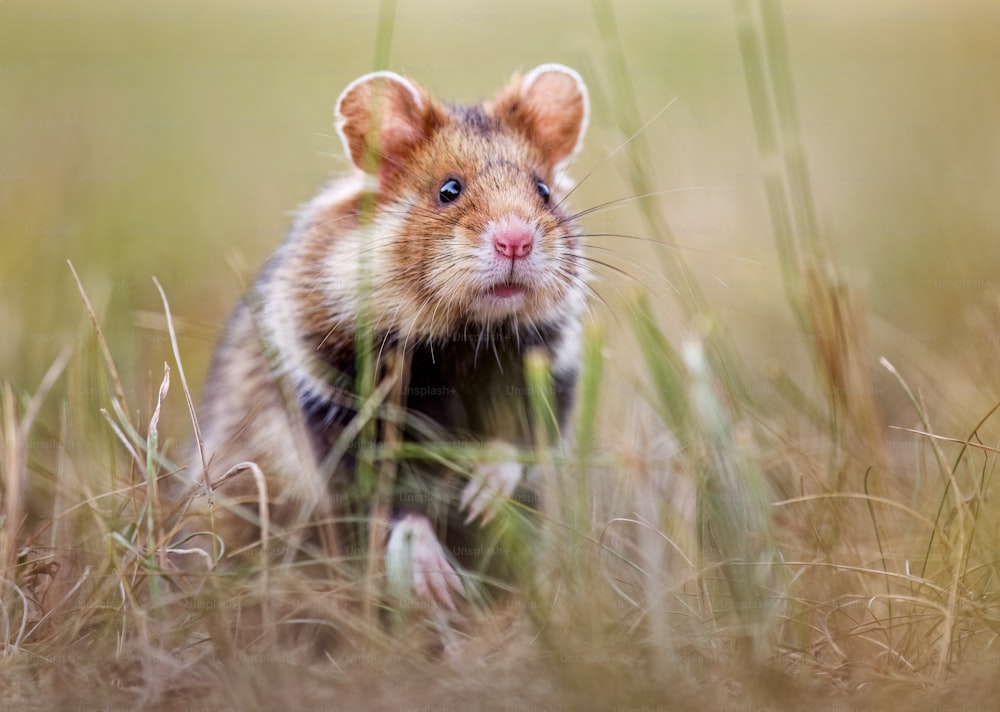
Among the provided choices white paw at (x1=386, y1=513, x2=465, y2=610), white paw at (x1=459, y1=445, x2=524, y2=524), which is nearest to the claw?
white paw at (x1=459, y1=445, x2=524, y2=524)

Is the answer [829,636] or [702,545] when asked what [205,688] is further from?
[829,636]

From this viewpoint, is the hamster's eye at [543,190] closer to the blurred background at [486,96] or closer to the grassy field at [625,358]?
the grassy field at [625,358]

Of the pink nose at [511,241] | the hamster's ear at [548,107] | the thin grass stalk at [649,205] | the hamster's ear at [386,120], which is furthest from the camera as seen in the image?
the hamster's ear at [548,107]

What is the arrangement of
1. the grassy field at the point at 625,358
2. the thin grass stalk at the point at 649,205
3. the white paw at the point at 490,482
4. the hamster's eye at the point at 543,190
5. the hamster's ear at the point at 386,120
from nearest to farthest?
the grassy field at the point at 625,358 < the thin grass stalk at the point at 649,205 < the white paw at the point at 490,482 < the hamster's ear at the point at 386,120 < the hamster's eye at the point at 543,190

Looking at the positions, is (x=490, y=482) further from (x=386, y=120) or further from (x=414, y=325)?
(x=386, y=120)

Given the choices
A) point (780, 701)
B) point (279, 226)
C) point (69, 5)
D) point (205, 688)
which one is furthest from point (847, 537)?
point (69, 5)

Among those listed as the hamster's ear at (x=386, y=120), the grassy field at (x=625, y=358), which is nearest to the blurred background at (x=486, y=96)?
the grassy field at (x=625, y=358)

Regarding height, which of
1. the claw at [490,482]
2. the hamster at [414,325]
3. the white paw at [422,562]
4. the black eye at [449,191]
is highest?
the black eye at [449,191]
